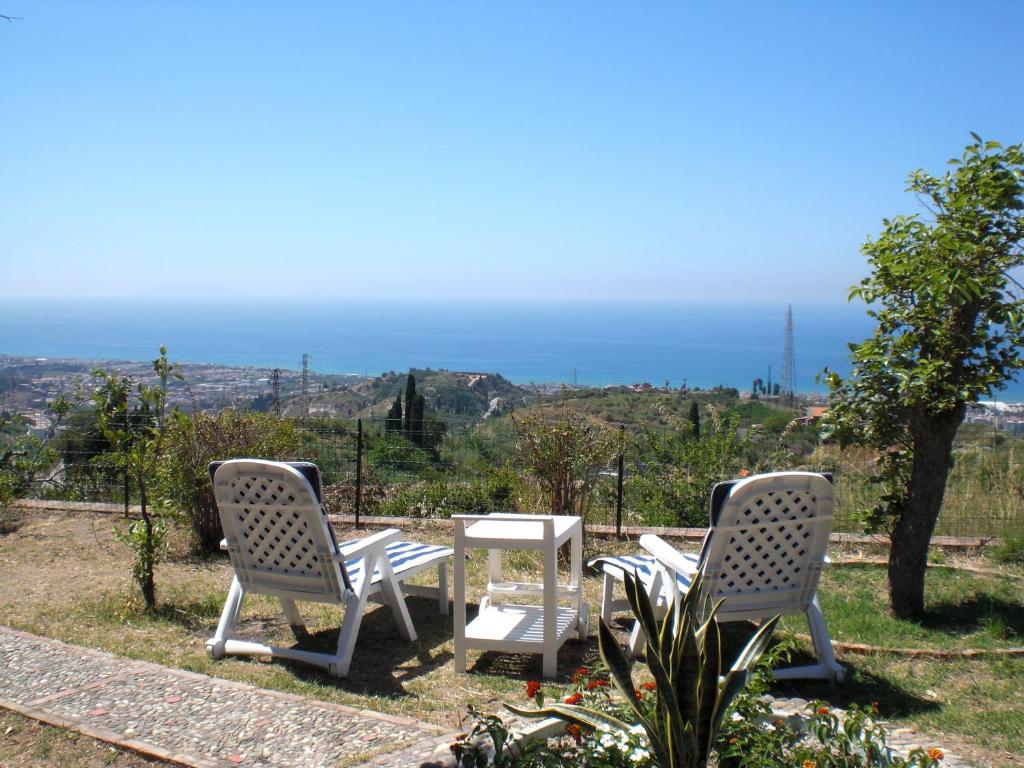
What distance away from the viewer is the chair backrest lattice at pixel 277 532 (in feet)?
15.1

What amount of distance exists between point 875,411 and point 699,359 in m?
94.3

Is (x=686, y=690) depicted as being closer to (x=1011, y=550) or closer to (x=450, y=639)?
(x=450, y=639)

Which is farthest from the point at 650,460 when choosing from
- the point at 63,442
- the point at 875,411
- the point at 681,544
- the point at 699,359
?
the point at 699,359

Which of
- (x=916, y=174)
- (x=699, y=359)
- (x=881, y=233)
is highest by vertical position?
(x=916, y=174)

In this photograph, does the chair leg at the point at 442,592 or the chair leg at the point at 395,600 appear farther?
the chair leg at the point at 442,592

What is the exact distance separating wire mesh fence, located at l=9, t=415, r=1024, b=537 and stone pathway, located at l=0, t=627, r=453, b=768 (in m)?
3.40

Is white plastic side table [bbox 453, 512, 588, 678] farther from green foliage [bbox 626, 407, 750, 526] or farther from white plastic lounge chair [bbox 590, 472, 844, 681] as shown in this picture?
green foliage [bbox 626, 407, 750, 526]

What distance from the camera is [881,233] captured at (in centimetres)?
562

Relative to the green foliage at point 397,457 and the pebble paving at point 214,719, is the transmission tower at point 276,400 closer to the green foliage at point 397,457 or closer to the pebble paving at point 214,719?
the green foliage at point 397,457

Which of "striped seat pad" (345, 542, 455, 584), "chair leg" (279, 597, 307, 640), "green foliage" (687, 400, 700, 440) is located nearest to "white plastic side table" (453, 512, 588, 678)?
"striped seat pad" (345, 542, 455, 584)

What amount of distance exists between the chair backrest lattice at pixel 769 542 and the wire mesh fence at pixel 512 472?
3349 millimetres

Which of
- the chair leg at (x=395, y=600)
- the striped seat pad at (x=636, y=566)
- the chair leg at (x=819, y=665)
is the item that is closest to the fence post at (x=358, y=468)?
the chair leg at (x=395, y=600)

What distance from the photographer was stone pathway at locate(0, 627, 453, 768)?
3.32 meters

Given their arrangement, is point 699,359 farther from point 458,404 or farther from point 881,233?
point 881,233
